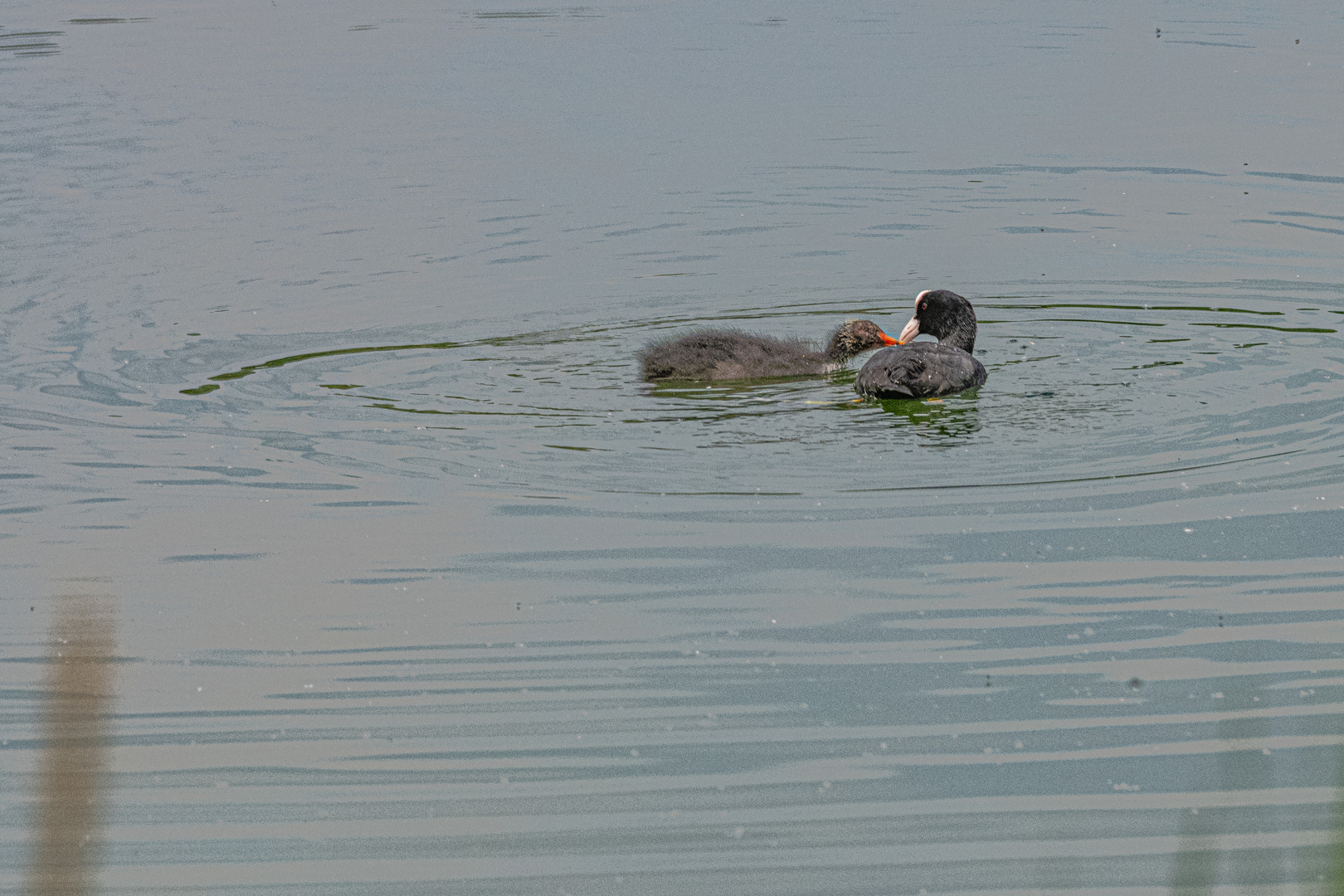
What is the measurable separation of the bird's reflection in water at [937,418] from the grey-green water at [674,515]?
0.04 m

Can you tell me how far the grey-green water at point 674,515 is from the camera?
4523mm

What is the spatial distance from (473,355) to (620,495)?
9.59 ft

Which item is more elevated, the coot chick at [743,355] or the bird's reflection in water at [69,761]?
the bird's reflection in water at [69,761]

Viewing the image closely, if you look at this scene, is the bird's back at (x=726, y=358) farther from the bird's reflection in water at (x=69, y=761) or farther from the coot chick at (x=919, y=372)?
the bird's reflection in water at (x=69, y=761)

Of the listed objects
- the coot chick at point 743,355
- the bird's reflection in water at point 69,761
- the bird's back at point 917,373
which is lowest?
the coot chick at point 743,355

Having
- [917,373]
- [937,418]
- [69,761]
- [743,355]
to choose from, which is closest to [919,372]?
[917,373]

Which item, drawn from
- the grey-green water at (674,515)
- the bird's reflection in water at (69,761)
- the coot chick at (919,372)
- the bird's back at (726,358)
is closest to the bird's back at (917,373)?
the coot chick at (919,372)

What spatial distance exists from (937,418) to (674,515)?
6.77 feet

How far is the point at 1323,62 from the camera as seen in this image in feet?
70.0

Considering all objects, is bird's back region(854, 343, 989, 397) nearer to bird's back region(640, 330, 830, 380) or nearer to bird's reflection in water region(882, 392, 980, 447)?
bird's reflection in water region(882, 392, 980, 447)

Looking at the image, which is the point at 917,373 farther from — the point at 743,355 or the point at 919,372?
the point at 743,355

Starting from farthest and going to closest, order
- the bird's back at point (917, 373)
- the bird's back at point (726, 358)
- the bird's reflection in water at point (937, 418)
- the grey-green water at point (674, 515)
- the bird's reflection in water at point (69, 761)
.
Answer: the bird's back at point (726, 358), the bird's back at point (917, 373), the bird's reflection in water at point (937, 418), the grey-green water at point (674, 515), the bird's reflection in water at point (69, 761)

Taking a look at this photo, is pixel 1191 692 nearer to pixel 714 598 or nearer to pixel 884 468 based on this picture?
pixel 714 598

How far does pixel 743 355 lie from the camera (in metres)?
9.95
